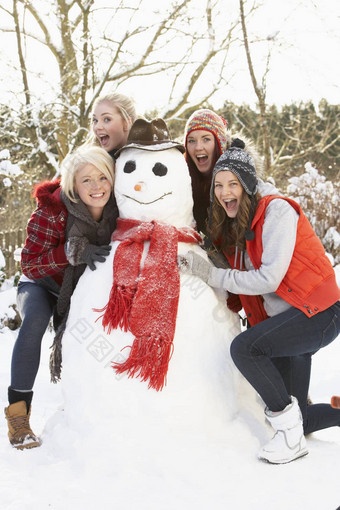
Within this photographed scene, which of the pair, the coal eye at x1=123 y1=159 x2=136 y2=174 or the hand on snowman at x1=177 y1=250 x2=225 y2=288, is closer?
the hand on snowman at x1=177 y1=250 x2=225 y2=288

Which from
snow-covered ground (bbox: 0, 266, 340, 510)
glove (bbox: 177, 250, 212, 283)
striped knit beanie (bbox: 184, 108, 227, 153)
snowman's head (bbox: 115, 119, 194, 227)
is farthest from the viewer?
striped knit beanie (bbox: 184, 108, 227, 153)

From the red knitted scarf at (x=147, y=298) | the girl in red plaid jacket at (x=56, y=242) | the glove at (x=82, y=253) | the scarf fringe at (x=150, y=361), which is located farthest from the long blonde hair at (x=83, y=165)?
the scarf fringe at (x=150, y=361)

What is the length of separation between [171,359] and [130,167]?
0.96 metres

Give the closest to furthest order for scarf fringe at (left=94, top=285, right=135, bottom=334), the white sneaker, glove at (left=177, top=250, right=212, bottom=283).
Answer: the white sneaker < scarf fringe at (left=94, top=285, right=135, bottom=334) < glove at (left=177, top=250, right=212, bottom=283)

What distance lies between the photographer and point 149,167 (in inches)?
99.3

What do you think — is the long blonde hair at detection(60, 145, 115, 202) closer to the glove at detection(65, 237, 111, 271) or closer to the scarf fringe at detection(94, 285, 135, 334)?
the glove at detection(65, 237, 111, 271)

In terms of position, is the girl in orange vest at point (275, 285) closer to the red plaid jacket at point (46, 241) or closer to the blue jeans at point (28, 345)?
the red plaid jacket at point (46, 241)

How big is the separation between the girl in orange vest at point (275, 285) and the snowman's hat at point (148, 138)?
30 cm

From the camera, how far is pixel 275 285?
2.26 m

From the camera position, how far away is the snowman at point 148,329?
220cm

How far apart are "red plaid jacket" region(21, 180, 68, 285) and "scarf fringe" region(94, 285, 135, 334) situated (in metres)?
0.39

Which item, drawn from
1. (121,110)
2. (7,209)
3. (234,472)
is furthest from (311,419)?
(7,209)

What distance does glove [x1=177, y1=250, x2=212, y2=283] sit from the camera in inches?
94.4

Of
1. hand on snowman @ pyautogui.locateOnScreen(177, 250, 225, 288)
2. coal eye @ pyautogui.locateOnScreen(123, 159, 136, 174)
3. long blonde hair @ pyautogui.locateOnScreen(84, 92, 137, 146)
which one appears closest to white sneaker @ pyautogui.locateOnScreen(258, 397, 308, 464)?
hand on snowman @ pyautogui.locateOnScreen(177, 250, 225, 288)
